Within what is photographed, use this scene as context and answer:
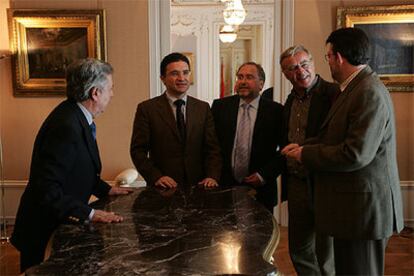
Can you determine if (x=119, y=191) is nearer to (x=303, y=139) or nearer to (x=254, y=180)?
(x=254, y=180)

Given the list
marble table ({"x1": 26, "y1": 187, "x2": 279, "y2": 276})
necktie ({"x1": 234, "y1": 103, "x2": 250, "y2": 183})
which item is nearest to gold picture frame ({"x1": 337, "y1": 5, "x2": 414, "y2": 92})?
Answer: necktie ({"x1": 234, "y1": 103, "x2": 250, "y2": 183})

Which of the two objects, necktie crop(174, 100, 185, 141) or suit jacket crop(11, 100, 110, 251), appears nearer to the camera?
suit jacket crop(11, 100, 110, 251)

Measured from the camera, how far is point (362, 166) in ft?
6.57

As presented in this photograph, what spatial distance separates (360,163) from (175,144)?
1.02m

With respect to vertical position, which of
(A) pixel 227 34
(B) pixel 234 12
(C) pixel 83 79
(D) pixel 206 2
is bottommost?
(C) pixel 83 79

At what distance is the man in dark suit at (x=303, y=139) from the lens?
8.11ft

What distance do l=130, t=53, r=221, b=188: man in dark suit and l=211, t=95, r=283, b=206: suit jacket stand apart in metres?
0.13

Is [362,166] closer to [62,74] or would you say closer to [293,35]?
[293,35]

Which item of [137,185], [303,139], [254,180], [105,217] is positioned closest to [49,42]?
[137,185]

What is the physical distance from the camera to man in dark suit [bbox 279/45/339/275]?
8.11 feet

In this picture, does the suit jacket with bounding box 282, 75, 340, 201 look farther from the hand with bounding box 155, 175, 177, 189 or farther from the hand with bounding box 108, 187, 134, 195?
the hand with bounding box 108, 187, 134, 195

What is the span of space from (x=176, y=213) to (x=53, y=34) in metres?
3.29

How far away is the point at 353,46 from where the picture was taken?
2086mm

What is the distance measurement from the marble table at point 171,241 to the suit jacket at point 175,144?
527 mm
